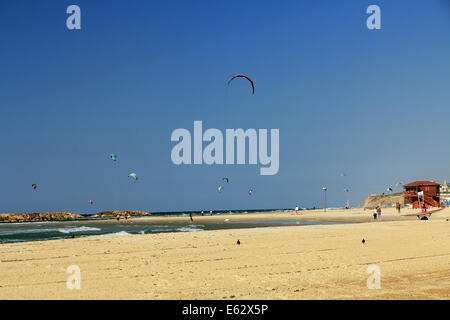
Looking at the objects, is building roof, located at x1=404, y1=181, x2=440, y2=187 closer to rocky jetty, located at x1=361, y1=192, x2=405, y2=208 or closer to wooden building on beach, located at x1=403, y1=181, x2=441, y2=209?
wooden building on beach, located at x1=403, y1=181, x2=441, y2=209

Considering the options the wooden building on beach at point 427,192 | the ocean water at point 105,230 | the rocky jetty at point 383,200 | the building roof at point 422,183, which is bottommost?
the rocky jetty at point 383,200

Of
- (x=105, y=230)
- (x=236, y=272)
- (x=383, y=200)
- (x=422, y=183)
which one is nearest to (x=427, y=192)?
(x=422, y=183)

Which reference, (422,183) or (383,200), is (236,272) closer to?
(422,183)

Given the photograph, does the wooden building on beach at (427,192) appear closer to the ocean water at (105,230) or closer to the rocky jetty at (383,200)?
the ocean water at (105,230)

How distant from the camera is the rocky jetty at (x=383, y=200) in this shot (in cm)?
14712

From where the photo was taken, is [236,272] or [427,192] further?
[427,192]

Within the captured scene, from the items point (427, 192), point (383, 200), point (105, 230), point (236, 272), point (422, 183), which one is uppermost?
point (422, 183)

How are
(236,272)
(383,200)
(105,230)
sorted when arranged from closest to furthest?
(236,272) → (105,230) → (383,200)

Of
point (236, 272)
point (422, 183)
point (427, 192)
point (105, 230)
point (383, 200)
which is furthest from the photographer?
point (383, 200)

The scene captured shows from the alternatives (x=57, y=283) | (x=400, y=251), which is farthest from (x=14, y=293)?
(x=400, y=251)

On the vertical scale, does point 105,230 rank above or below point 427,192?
below

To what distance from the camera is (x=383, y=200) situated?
526 feet

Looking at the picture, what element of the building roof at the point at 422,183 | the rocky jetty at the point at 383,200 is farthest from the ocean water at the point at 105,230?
the rocky jetty at the point at 383,200

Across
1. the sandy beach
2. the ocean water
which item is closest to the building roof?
the ocean water
